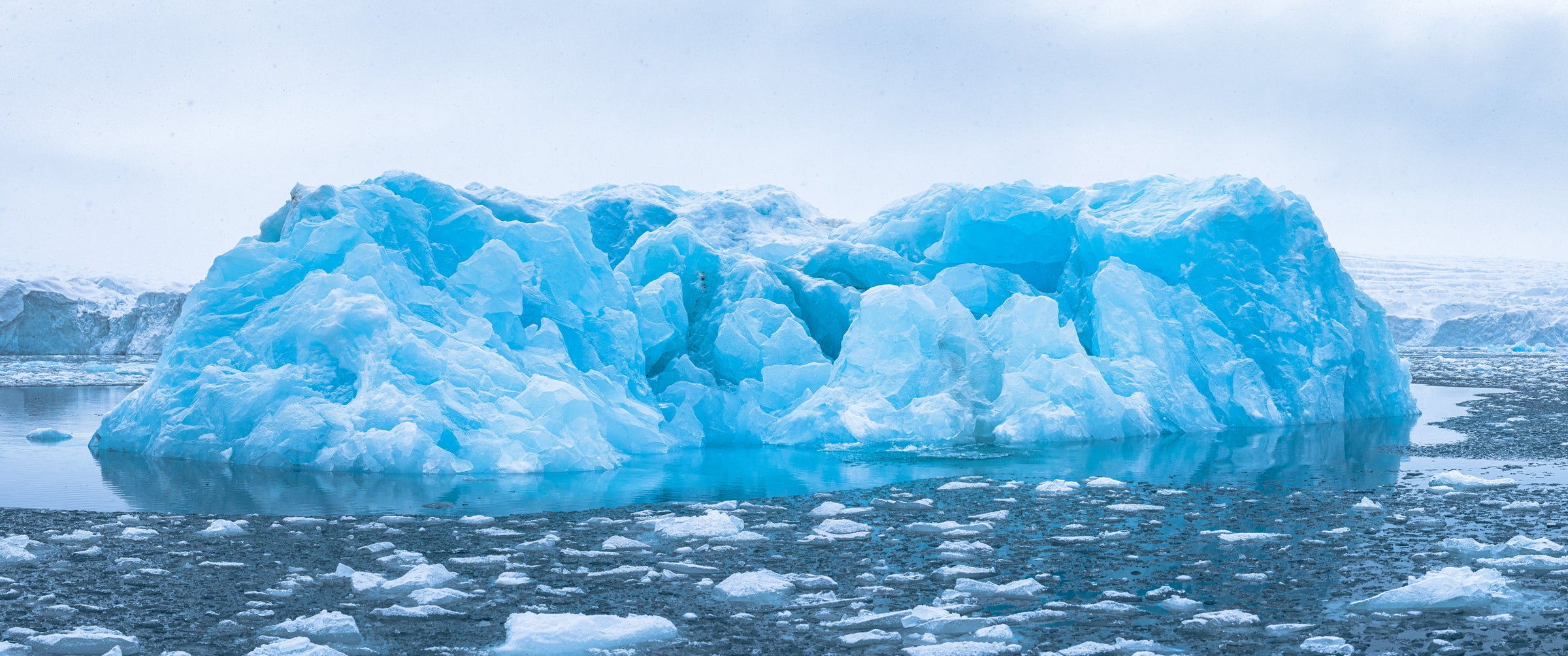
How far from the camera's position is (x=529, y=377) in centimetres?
1311

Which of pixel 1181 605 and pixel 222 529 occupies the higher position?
pixel 1181 605

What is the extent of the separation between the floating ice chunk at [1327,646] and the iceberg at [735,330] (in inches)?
320

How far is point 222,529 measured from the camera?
7.82 m

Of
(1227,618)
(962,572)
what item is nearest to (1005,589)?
(962,572)

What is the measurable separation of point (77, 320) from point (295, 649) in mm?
47443

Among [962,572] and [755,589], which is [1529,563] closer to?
[962,572]

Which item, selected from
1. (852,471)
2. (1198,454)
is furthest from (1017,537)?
(1198,454)

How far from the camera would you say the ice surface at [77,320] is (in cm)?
4359

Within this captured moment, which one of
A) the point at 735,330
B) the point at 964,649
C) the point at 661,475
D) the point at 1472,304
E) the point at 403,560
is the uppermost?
the point at 1472,304

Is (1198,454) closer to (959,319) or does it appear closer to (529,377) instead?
(959,319)

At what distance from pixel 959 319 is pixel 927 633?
1007 cm

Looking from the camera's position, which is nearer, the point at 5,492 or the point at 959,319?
the point at 5,492

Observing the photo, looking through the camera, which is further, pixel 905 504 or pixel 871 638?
pixel 905 504

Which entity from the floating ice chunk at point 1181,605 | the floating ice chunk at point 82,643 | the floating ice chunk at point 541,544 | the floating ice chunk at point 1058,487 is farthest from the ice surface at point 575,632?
the floating ice chunk at point 1058,487
